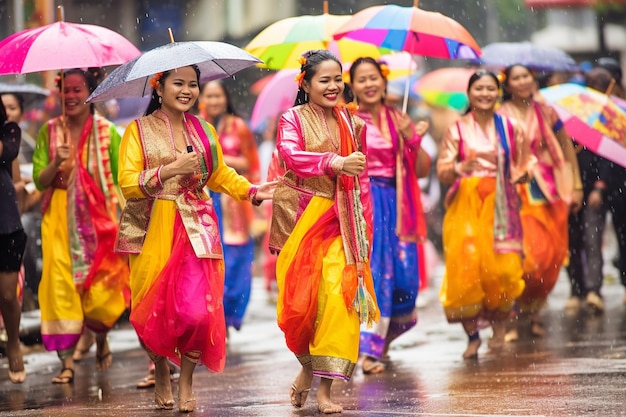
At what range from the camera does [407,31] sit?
9.77 m

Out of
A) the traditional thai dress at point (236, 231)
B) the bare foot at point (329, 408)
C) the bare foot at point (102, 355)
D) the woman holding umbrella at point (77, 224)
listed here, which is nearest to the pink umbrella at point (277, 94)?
the traditional thai dress at point (236, 231)

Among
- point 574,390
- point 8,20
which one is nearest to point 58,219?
point 574,390

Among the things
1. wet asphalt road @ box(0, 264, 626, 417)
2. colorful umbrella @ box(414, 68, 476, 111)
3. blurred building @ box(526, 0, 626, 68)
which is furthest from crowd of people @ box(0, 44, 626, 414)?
blurred building @ box(526, 0, 626, 68)

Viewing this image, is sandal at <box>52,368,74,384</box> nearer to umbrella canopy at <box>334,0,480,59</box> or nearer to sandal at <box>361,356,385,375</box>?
sandal at <box>361,356,385,375</box>

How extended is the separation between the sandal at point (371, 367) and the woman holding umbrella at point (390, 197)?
0.04m

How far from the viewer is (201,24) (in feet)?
107

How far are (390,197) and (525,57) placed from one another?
249cm

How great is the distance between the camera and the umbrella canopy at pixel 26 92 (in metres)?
10.7

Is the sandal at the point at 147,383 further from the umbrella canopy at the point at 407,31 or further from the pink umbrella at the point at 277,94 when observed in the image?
the pink umbrella at the point at 277,94

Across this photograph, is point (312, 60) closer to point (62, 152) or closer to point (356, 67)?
point (356, 67)

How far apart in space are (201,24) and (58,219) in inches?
923

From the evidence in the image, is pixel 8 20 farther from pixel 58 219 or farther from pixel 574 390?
pixel 574 390

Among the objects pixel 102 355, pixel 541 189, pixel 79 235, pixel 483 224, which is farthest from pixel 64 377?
pixel 541 189

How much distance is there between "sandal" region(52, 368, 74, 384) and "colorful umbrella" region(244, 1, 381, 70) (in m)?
2.56
